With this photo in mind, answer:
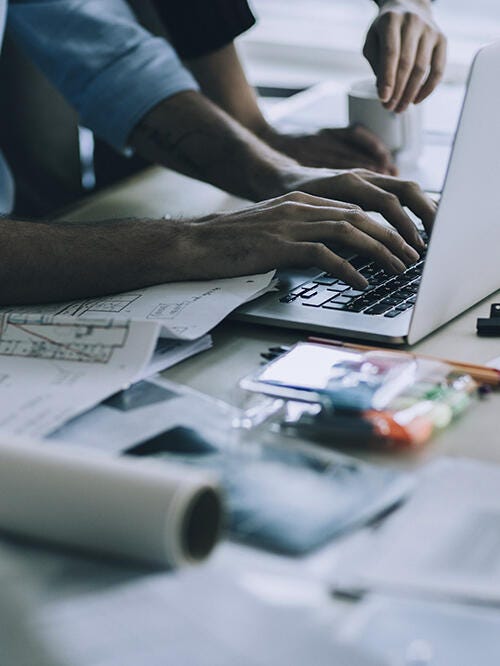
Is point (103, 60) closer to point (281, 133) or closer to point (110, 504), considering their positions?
point (281, 133)

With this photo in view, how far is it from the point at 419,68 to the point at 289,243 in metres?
0.47

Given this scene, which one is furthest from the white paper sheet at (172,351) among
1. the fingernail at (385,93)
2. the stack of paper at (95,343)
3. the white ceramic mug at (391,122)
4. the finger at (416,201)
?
the white ceramic mug at (391,122)

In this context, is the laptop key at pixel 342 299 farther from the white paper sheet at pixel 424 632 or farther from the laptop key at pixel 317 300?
the white paper sheet at pixel 424 632

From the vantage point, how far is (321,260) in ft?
2.95

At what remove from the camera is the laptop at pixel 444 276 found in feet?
2.49

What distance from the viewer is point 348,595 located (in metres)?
0.51

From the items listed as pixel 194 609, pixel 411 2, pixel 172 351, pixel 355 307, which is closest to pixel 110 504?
pixel 194 609

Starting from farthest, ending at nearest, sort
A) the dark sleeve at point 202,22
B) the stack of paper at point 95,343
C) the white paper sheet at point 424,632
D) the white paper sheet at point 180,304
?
the dark sleeve at point 202,22, the white paper sheet at point 180,304, the stack of paper at point 95,343, the white paper sheet at point 424,632

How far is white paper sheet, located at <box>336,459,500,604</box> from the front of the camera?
0.50 meters

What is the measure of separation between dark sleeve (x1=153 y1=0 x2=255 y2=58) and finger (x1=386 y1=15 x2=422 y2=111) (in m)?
0.35

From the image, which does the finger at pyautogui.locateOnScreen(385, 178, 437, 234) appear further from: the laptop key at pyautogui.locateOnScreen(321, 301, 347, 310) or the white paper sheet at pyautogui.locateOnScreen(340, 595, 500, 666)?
the white paper sheet at pyautogui.locateOnScreen(340, 595, 500, 666)

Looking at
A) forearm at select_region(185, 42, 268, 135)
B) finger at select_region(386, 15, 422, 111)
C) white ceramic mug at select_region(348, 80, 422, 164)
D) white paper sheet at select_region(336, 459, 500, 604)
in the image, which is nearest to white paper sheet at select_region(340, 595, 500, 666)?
white paper sheet at select_region(336, 459, 500, 604)

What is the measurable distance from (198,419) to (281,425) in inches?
2.2

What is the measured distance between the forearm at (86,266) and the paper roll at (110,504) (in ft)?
1.21
